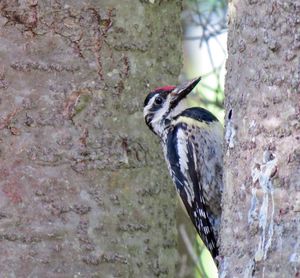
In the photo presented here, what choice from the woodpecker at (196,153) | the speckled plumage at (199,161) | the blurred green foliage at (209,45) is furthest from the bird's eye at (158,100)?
the blurred green foliage at (209,45)

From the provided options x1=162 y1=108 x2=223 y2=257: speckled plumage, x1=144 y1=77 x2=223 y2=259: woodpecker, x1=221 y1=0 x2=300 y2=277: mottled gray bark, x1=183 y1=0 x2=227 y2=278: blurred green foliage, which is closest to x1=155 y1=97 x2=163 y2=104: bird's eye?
x1=144 y1=77 x2=223 y2=259: woodpecker

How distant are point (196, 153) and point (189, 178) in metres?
0.11

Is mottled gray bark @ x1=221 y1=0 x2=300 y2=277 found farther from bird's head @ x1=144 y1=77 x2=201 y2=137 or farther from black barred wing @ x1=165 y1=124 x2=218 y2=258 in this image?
black barred wing @ x1=165 y1=124 x2=218 y2=258

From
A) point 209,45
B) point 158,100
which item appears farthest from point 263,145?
point 209,45

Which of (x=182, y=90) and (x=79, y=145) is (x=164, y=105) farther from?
(x=79, y=145)

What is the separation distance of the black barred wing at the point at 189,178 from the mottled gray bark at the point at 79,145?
1.44 ft

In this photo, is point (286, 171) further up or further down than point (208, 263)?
further up

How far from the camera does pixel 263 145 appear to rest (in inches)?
110

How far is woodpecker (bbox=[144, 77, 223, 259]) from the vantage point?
4.12 meters

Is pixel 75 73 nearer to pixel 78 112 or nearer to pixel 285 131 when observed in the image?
pixel 78 112

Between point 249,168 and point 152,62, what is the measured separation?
930 mm

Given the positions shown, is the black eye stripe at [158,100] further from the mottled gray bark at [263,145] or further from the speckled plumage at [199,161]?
the mottled gray bark at [263,145]

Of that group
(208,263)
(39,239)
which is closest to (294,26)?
(39,239)

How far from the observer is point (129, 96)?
3.57 meters
